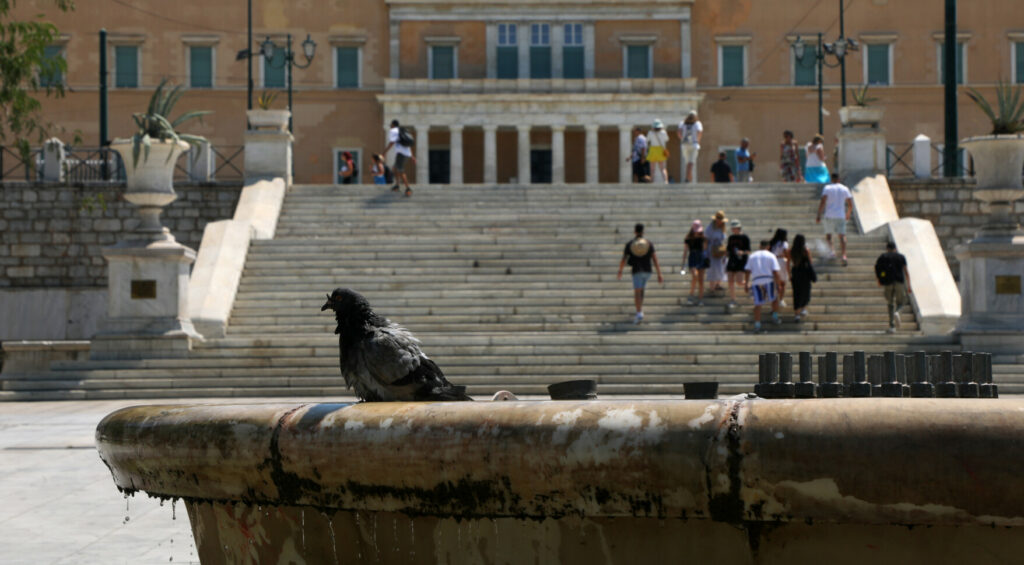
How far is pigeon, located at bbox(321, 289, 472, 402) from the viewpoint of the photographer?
466 cm

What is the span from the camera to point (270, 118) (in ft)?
87.0

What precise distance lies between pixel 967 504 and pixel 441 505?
4.56ft

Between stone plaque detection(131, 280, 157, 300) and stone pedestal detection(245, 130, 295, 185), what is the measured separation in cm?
759

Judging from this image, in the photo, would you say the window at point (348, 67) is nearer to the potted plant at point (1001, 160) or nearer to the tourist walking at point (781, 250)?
the tourist walking at point (781, 250)

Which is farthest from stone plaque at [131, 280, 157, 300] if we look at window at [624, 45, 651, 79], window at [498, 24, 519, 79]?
window at [624, 45, 651, 79]

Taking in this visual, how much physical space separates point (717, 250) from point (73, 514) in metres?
13.5

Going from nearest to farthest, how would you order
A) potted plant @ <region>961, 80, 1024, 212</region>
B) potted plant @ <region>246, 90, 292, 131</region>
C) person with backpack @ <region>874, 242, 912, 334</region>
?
potted plant @ <region>961, 80, 1024, 212</region>
person with backpack @ <region>874, 242, 912, 334</region>
potted plant @ <region>246, 90, 292, 131</region>

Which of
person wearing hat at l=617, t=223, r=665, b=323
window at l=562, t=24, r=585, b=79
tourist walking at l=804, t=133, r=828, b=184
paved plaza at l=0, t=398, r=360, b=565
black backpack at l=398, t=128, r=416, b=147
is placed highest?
window at l=562, t=24, r=585, b=79

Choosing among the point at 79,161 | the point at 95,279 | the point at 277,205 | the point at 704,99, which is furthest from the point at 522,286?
the point at 704,99

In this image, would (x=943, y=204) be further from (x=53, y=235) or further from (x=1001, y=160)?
(x=53, y=235)

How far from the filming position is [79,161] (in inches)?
1201

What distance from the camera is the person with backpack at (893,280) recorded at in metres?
18.4

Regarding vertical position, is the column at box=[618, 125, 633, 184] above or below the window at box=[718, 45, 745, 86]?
below

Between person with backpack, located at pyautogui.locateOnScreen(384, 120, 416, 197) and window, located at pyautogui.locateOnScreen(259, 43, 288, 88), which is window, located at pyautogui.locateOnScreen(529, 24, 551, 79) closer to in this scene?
window, located at pyautogui.locateOnScreen(259, 43, 288, 88)
